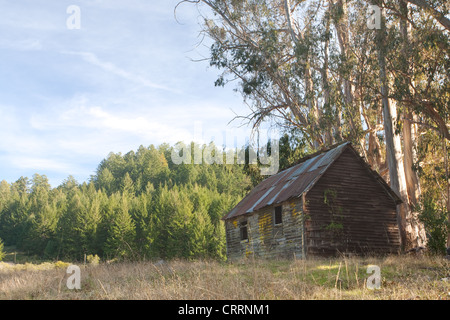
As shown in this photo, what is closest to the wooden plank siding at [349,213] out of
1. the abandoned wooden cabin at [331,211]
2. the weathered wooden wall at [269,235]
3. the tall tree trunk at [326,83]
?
the abandoned wooden cabin at [331,211]

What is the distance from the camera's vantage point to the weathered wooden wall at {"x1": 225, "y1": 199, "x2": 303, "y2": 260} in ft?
66.5

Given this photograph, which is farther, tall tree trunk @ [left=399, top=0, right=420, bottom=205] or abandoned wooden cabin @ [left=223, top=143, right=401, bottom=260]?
tall tree trunk @ [left=399, top=0, right=420, bottom=205]

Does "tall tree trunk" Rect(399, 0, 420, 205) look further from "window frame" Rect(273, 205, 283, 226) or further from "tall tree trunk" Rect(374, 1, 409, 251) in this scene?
"window frame" Rect(273, 205, 283, 226)

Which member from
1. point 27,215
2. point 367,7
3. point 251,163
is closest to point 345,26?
point 367,7

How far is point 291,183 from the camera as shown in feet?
74.2

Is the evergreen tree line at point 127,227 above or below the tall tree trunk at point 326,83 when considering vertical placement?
below

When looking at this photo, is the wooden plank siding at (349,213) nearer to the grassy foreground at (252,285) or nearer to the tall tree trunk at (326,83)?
the tall tree trunk at (326,83)

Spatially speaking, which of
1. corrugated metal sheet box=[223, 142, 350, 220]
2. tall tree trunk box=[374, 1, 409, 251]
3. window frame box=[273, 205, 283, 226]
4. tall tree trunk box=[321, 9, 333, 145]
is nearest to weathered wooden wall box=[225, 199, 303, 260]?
window frame box=[273, 205, 283, 226]

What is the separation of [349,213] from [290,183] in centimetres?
352

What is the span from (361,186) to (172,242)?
131ft

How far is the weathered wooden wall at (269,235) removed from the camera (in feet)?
66.5

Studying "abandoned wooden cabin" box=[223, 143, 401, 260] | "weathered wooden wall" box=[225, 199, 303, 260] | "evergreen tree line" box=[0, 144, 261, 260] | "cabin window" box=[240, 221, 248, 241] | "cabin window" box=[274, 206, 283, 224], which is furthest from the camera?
"evergreen tree line" box=[0, 144, 261, 260]

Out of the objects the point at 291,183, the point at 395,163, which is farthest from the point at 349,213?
the point at 395,163
